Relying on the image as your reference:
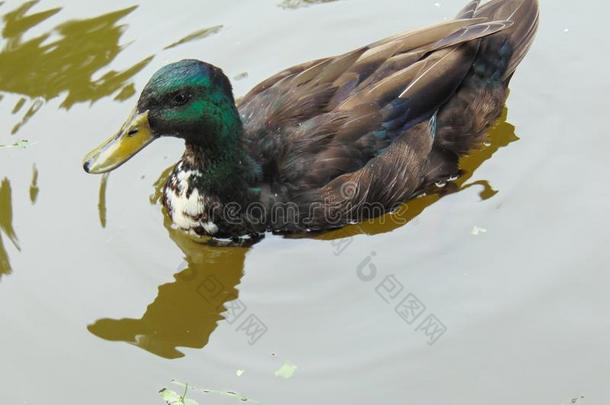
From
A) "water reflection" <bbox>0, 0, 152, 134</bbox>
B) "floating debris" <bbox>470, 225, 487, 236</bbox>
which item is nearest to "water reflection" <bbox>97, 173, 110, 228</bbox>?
"water reflection" <bbox>0, 0, 152, 134</bbox>

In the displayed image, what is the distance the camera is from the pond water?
654cm

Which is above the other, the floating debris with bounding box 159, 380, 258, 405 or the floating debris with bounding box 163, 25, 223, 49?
the floating debris with bounding box 163, 25, 223, 49

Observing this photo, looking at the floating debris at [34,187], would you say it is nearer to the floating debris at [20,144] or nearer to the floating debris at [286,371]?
the floating debris at [20,144]

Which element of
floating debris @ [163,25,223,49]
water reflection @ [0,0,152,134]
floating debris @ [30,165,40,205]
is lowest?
floating debris @ [30,165,40,205]

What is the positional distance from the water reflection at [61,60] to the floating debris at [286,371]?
10.0 feet

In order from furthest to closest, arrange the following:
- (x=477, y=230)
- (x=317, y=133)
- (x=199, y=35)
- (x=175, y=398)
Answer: (x=199, y=35)
(x=477, y=230)
(x=317, y=133)
(x=175, y=398)

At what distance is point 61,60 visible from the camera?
895 cm

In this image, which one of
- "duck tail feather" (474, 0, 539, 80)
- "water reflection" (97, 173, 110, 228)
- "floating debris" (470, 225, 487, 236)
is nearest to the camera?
"floating debris" (470, 225, 487, 236)

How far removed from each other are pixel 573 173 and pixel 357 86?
69.8 inches

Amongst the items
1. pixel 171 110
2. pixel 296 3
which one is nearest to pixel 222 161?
pixel 171 110

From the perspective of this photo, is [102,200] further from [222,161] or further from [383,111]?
[383,111]

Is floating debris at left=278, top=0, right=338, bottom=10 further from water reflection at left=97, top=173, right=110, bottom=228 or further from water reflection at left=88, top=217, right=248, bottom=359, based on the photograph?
water reflection at left=88, top=217, right=248, bottom=359

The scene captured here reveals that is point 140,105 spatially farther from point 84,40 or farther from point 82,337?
point 84,40

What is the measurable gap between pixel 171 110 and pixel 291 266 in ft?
4.42
